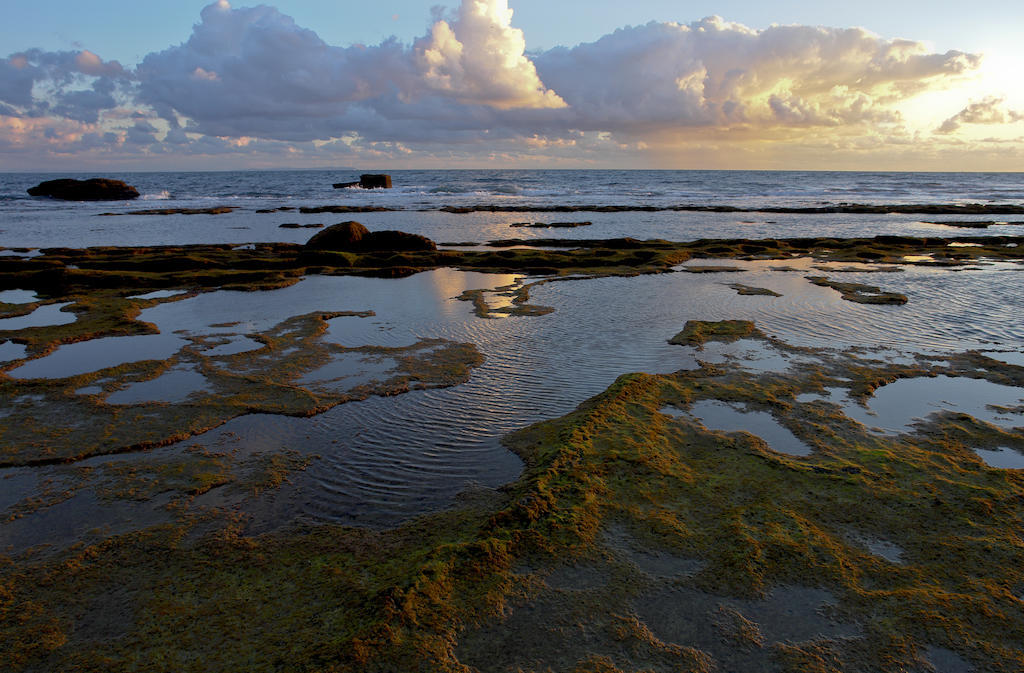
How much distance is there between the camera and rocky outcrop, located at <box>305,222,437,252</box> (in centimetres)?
2170

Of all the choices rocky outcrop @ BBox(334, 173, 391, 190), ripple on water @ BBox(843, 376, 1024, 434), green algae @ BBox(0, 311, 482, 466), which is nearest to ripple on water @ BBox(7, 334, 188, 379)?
green algae @ BBox(0, 311, 482, 466)

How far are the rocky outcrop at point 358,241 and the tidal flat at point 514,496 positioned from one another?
37.0 ft

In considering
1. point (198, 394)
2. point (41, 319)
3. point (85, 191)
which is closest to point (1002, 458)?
point (198, 394)

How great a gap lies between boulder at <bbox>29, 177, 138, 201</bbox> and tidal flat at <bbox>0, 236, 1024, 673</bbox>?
69008 mm

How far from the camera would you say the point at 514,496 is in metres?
4.78

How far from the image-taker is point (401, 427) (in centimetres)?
627

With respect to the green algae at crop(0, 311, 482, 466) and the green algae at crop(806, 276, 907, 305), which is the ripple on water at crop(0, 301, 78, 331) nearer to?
the green algae at crop(0, 311, 482, 466)

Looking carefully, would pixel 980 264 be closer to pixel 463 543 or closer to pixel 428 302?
pixel 428 302

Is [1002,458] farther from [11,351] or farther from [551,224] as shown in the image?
[551,224]

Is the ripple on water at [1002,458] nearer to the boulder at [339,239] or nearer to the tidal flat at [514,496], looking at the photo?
the tidal flat at [514,496]

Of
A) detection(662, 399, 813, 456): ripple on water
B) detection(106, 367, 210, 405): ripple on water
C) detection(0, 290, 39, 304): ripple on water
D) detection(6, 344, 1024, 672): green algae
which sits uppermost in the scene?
detection(0, 290, 39, 304): ripple on water

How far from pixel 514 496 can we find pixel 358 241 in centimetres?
1876

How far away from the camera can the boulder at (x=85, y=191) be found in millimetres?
66000

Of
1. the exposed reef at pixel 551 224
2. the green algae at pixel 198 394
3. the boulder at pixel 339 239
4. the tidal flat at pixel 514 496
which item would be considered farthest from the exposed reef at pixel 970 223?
the green algae at pixel 198 394
